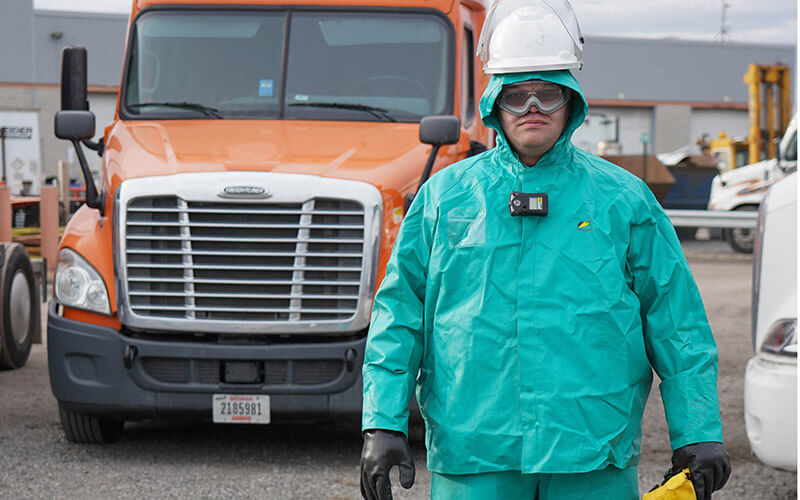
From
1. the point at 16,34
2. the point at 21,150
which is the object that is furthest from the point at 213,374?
the point at 16,34

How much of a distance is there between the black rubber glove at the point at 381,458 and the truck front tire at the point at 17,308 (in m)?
6.82

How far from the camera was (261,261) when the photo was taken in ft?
21.0

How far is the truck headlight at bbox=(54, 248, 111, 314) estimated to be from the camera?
20.9ft

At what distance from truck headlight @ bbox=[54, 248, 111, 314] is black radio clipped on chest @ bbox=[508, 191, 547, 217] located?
3.98m

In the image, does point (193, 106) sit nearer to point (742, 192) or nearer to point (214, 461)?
point (214, 461)

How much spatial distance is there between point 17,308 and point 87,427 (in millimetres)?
2920

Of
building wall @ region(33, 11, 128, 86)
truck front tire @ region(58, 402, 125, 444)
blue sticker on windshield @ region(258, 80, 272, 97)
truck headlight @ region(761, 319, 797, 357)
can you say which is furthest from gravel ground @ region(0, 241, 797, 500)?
building wall @ region(33, 11, 128, 86)

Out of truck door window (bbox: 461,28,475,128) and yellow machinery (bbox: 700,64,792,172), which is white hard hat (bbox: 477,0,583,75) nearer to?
truck door window (bbox: 461,28,475,128)

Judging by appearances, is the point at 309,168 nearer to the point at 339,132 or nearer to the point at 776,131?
the point at 339,132

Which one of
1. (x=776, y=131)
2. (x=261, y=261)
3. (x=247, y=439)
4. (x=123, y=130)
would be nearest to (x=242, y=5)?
(x=123, y=130)

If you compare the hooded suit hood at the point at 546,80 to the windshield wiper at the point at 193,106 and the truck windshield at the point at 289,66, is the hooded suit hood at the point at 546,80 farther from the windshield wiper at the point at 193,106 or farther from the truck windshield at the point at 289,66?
the windshield wiper at the point at 193,106

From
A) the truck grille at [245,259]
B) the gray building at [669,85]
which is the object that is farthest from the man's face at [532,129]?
the gray building at [669,85]

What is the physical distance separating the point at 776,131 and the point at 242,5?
23.6m

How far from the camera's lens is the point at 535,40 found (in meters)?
2.92
